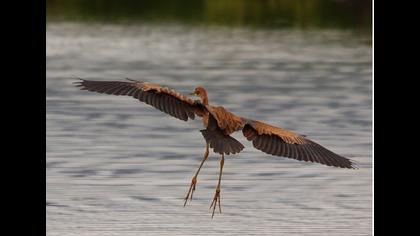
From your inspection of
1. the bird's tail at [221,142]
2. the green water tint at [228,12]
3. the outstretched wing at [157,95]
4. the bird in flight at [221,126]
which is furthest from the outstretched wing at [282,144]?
the green water tint at [228,12]

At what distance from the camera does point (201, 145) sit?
44.4 feet

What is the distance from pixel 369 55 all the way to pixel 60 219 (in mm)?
14995

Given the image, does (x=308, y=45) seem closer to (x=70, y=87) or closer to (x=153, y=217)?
(x=70, y=87)

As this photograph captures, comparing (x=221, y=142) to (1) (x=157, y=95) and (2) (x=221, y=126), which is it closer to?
(2) (x=221, y=126)

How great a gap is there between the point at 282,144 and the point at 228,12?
27.6 meters

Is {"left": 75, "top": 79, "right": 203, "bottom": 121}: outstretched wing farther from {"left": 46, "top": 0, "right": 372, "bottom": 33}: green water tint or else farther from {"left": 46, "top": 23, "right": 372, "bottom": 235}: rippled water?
{"left": 46, "top": 0, "right": 372, "bottom": 33}: green water tint

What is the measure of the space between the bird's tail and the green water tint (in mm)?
21729

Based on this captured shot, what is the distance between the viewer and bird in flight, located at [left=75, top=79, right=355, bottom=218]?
879cm

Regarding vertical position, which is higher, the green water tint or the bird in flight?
the green water tint

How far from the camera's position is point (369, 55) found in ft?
79.5

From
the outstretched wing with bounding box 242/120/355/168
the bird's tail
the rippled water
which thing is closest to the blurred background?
the rippled water

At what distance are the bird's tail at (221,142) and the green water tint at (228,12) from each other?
21.7 metres

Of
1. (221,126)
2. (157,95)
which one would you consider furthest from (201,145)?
(221,126)
